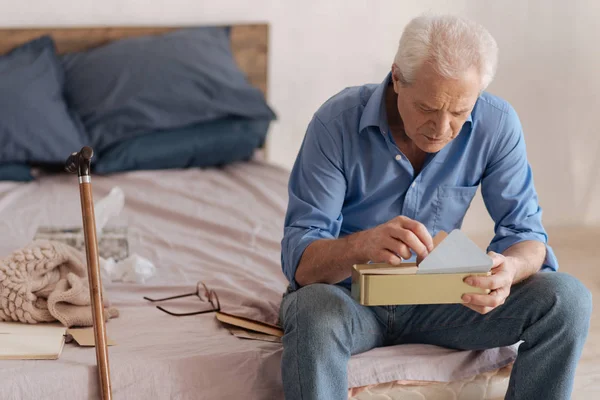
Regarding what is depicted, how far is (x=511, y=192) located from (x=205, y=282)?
76 cm

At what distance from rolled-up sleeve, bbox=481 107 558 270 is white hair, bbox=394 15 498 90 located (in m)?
0.23

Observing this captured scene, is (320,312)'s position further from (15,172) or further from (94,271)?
(15,172)

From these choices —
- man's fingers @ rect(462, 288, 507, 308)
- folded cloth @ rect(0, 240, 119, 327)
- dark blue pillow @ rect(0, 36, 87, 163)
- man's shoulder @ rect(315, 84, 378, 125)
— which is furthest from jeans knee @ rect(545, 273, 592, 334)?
dark blue pillow @ rect(0, 36, 87, 163)

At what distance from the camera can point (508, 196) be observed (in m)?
1.83

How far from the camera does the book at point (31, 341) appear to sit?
1.63m

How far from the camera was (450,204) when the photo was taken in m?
1.85

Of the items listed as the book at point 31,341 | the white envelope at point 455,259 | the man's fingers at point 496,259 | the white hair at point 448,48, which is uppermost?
A: the white hair at point 448,48

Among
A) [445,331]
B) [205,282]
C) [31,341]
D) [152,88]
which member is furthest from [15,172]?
[445,331]

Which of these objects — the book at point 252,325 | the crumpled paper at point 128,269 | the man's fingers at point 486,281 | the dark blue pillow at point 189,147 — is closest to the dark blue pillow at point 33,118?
the dark blue pillow at point 189,147

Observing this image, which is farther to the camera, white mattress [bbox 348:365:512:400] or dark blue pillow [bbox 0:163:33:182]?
dark blue pillow [bbox 0:163:33:182]

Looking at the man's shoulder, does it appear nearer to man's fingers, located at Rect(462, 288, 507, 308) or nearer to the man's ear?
the man's ear

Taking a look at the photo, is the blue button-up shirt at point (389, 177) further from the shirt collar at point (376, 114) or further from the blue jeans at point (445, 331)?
the blue jeans at point (445, 331)

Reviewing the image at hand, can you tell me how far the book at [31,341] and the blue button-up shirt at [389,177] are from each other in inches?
18.4

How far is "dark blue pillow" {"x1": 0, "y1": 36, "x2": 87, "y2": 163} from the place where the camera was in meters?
2.86
